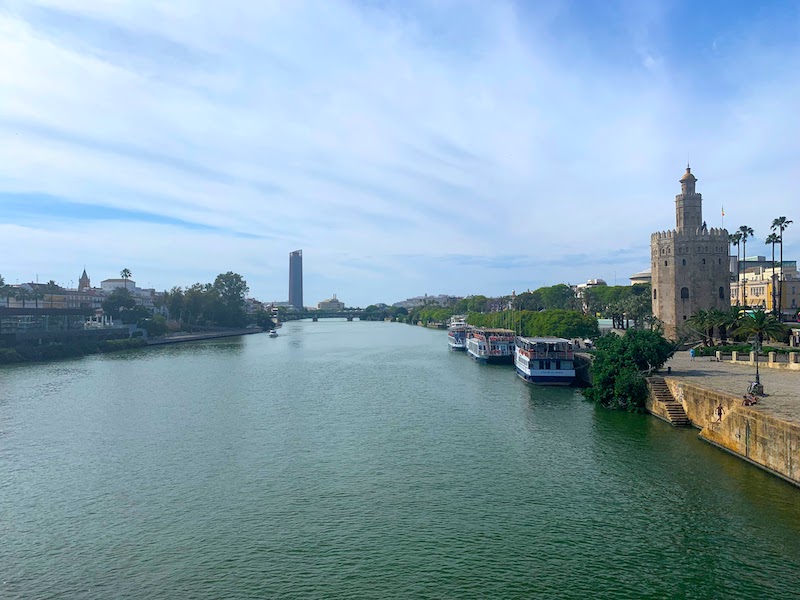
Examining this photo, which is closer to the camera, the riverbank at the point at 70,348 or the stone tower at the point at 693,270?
the stone tower at the point at 693,270

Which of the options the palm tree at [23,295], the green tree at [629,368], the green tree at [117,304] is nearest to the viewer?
the green tree at [629,368]

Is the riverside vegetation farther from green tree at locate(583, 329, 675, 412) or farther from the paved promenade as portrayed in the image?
the paved promenade

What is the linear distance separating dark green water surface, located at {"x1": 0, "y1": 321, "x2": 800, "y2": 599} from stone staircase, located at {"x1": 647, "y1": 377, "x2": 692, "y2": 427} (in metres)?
1.05

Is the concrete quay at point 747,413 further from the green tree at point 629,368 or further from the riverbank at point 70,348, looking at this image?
the riverbank at point 70,348

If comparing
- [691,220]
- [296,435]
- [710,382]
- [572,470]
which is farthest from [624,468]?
[691,220]

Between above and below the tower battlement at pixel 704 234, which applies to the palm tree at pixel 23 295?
below

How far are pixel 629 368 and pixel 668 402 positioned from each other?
5.78 m

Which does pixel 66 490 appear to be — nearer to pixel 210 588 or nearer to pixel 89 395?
pixel 210 588

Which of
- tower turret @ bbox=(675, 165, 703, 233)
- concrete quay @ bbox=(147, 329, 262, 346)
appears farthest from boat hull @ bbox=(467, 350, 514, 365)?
concrete quay @ bbox=(147, 329, 262, 346)

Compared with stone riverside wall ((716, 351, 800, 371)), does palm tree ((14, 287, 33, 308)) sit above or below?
above

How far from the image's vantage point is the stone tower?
76875mm

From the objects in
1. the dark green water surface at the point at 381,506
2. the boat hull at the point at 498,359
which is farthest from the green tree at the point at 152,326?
the dark green water surface at the point at 381,506

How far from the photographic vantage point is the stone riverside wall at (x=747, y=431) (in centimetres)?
2700

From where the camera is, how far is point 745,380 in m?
43.1
